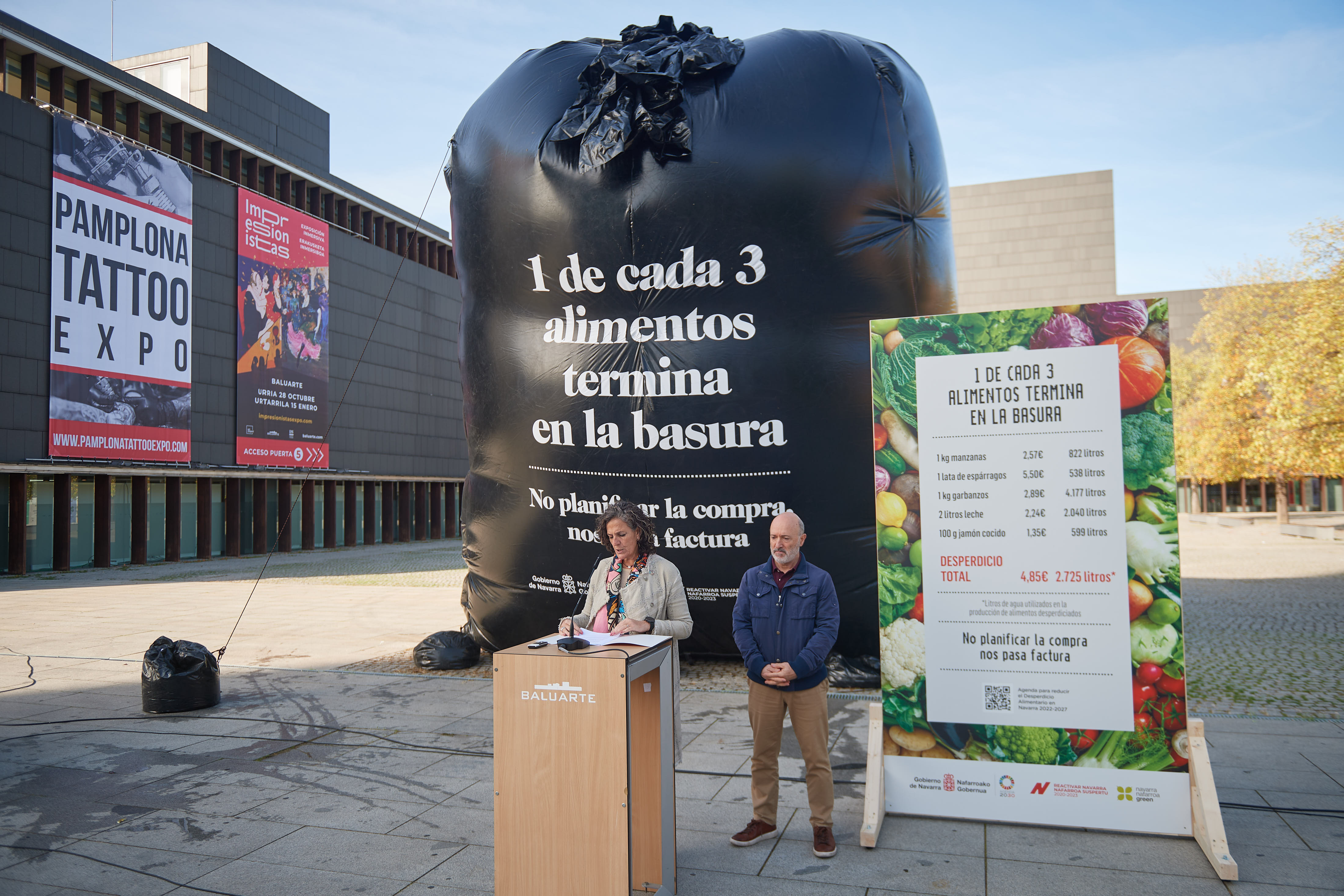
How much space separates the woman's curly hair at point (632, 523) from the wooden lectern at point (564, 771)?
34.6 inches

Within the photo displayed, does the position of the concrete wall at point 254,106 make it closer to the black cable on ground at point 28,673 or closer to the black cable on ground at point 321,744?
the black cable on ground at point 28,673

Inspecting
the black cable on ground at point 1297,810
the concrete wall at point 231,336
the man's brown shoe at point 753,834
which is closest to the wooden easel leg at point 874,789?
the man's brown shoe at point 753,834

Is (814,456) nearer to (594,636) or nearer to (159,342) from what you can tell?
(594,636)

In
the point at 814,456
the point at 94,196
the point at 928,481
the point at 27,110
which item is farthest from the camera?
the point at 94,196

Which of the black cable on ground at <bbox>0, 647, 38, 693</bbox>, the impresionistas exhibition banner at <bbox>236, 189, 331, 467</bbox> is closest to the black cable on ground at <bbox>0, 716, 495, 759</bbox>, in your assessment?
the black cable on ground at <bbox>0, 647, 38, 693</bbox>

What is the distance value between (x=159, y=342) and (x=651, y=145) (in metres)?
22.2

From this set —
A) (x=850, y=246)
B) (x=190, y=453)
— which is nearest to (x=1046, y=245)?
(x=190, y=453)

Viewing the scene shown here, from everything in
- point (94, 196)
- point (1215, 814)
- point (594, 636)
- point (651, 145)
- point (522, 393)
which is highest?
point (94, 196)

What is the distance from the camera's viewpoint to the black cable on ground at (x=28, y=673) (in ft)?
26.1

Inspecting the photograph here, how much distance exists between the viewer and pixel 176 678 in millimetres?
7008

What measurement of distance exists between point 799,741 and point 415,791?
7.43ft

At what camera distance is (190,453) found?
1033 inches

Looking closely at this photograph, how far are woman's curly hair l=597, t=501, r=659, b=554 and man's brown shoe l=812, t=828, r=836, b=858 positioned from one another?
1459mm

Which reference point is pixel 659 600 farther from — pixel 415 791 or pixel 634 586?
pixel 415 791
